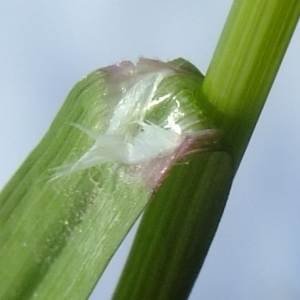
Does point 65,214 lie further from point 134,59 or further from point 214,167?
point 134,59

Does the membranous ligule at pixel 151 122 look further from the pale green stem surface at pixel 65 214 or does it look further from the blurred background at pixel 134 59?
the blurred background at pixel 134 59

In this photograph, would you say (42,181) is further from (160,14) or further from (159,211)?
(160,14)

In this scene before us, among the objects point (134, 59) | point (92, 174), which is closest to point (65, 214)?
point (92, 174)

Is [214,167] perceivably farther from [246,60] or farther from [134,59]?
[134,59]

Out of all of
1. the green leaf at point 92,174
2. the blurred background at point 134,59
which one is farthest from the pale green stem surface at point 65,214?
the blurred background at point 134,59

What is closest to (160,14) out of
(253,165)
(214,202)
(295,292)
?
(253,165)

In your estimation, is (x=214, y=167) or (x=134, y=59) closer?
(x=214, y=167)

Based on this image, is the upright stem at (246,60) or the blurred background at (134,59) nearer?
the upright stem at (246,60)
